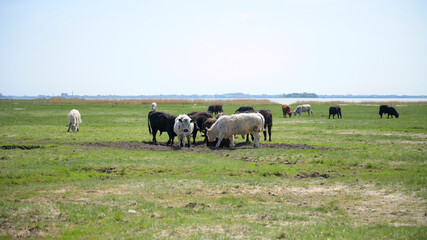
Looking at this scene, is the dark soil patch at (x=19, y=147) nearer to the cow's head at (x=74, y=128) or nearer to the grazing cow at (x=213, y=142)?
the cow's head at (x=74, y=128)

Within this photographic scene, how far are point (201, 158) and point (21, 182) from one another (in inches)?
281

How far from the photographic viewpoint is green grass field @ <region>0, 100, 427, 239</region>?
7.80 m

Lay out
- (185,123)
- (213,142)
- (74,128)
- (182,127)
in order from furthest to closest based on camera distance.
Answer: (74,128) → (213,142) → (182,127) → (185,123)

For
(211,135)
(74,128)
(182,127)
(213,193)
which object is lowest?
(213,193)

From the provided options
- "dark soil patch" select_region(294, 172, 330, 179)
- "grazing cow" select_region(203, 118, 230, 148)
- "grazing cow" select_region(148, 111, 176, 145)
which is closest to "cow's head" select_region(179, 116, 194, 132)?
"grazing cow" select_region(203, 118, 230, 148)

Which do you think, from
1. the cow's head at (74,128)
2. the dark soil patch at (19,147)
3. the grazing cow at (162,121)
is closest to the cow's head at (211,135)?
the grazing cow at (162,121)

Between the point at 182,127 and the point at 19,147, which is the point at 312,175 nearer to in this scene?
the point at 182,127

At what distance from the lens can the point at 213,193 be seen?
1088 cm

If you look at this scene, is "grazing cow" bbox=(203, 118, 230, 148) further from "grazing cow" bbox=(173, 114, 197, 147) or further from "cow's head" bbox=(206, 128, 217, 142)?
"grazing cow" bbox=(173, 114, 197, 147)

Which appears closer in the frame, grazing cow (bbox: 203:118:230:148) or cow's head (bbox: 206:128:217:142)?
cow's head (bbox: 206:128:217:142)

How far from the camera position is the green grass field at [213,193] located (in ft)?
25.6

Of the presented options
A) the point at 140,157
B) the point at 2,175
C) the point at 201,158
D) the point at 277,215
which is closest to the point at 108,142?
the point at 140,157

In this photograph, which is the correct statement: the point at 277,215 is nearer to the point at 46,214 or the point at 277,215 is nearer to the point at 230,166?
the point at 46,214

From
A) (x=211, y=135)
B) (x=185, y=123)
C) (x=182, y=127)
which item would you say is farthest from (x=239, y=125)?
(x=182, y=127)
